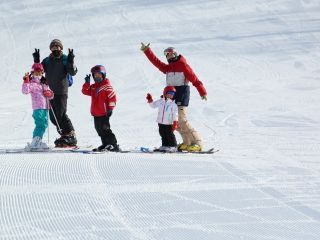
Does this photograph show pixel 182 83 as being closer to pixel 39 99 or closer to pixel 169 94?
pixel 169 94

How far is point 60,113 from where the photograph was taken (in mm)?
8086

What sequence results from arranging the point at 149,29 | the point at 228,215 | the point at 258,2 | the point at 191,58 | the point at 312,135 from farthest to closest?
the point at 258,2 < the point at 149,29 < the point at 191,58 < the point at 312,135 < the point at 228,215

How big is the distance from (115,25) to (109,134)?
61.3 feet

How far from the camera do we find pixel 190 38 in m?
24.5

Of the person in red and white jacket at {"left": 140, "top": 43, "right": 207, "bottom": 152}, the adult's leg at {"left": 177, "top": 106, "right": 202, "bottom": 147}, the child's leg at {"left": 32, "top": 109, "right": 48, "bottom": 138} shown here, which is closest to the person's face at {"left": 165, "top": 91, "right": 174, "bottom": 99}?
the person in red and white jacket at {"left": 140, "top": 43, "right": 207, "bottom": 152}

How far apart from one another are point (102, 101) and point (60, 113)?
2.36ft

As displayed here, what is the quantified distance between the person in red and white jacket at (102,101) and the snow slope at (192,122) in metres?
0.61

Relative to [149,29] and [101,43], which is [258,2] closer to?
[149,29]

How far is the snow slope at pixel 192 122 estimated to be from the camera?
4859mm

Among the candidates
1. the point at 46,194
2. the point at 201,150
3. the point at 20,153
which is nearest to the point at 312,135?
the point at 201,150

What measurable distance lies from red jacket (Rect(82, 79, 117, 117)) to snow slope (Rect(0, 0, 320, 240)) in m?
0.75

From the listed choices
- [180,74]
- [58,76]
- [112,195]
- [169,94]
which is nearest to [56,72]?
[58,76]

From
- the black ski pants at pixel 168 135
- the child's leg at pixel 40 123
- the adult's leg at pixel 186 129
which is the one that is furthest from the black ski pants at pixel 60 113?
the adult's leg at pixel 186 129

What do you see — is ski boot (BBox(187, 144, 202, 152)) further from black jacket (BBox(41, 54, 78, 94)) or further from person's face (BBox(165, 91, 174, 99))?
black jacket (BBox(41, 54, 78, 94))
